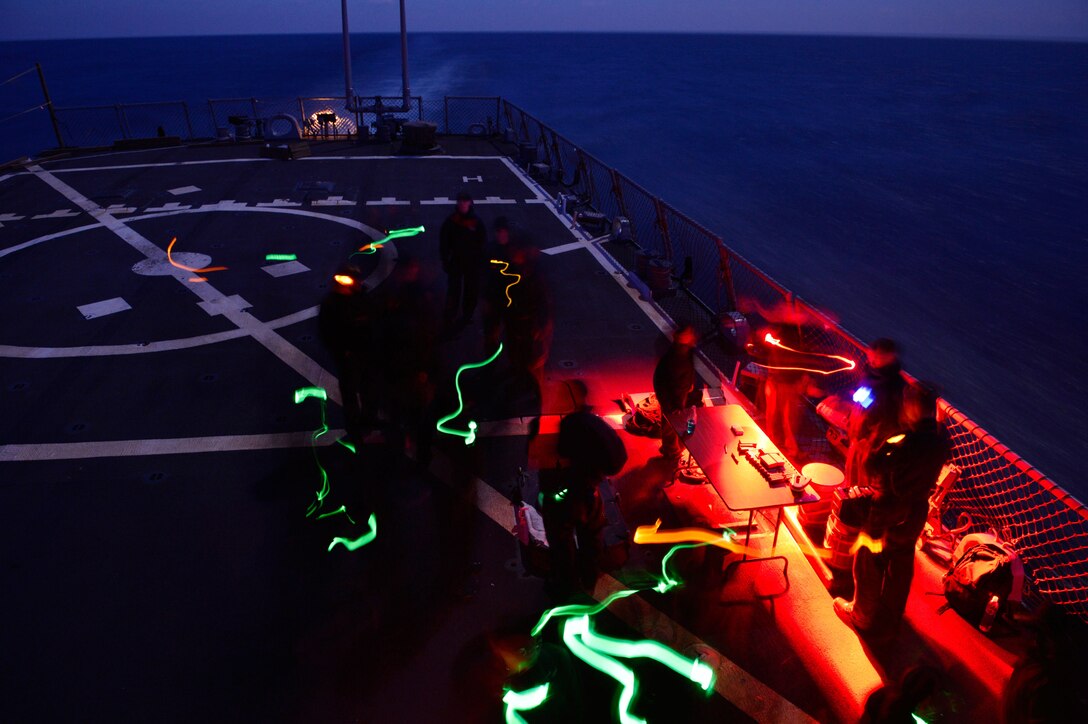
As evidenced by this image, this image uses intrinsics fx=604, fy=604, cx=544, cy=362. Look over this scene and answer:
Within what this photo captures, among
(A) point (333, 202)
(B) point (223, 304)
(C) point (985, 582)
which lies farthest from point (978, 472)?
(A) point (333, 202)

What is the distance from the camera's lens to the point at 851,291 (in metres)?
30.6

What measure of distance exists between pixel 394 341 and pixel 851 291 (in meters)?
29.2

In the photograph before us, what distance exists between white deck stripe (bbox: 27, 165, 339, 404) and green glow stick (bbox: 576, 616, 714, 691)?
233 inches

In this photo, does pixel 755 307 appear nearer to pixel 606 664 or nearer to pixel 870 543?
pixel 870 543

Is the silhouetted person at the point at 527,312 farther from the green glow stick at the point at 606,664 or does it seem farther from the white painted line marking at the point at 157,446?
the green glow stick at the point at 606,664

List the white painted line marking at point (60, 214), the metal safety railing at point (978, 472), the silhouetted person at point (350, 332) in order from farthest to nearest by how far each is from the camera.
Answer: the white painted line marking at point (60, 214), the silhouetted person at point (350, 332), the metal safety railing at point (978, 472)

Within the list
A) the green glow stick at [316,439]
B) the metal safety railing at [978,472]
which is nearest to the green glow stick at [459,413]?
the green glow stick at [316,439]

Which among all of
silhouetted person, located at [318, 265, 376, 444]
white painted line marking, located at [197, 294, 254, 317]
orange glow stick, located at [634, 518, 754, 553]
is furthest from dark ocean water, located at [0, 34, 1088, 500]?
white painted line marking, located at [197, 294, 254, 317]

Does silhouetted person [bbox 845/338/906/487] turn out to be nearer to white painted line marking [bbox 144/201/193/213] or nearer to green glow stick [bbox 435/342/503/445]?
green glow stick [bbox 435/342/503/445]

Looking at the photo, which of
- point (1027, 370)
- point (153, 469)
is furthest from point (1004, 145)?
point (153, 469)

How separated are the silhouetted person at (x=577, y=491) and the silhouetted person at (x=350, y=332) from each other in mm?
3427

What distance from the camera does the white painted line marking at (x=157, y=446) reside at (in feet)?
27.1

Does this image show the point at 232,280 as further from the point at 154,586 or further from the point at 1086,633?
the point at 1086,633

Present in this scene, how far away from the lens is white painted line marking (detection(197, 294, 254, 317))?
40.6 ft
